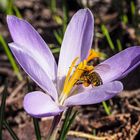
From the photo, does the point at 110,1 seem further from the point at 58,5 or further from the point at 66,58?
the point at 66,58

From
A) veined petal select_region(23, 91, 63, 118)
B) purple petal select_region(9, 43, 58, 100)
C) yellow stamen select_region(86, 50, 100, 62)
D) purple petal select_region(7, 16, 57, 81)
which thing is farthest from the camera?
yellow stamen select_region(86, 50, 100, 62)

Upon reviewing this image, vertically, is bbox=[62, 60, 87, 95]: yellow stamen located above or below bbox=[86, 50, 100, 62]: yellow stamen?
below

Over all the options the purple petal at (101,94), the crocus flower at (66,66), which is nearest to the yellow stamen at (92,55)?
the crocus flower at (66,66)

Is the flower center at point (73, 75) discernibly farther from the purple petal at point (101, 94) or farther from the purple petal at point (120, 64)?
the purple petal at point (101, 94)

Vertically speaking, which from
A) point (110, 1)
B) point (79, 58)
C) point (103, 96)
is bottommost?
point (110, 1)

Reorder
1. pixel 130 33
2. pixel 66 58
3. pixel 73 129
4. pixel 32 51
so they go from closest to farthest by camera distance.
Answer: pixel 32 51
pixel 66 58
pixel 73 129
pixel 130 33

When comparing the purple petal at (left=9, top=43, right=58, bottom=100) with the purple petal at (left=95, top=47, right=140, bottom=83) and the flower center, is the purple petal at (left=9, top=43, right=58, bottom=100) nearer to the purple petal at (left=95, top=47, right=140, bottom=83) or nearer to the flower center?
the flower center

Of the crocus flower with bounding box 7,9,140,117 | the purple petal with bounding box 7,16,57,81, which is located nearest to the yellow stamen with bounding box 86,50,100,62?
the crocus flower with bounding box 7,9,140,117

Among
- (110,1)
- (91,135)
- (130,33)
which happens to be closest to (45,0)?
(110,1)
